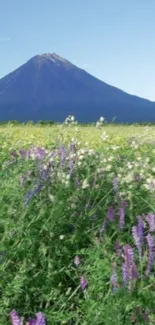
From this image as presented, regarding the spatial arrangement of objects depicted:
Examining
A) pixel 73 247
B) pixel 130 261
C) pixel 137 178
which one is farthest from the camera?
pixel 137 178

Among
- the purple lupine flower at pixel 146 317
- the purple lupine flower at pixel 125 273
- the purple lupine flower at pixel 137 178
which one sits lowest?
the purple lupine flower at pixel 146 317

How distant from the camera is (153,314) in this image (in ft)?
11.8

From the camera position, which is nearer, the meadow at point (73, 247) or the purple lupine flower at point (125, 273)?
the purple lupine flower at point (125, 273)

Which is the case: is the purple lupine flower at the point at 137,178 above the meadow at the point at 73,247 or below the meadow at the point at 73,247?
above

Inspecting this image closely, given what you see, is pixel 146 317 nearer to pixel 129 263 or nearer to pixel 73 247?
pixel 129 263

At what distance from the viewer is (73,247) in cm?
482

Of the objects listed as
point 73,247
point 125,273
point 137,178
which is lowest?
point 73,247

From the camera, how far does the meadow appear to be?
3.55 metres

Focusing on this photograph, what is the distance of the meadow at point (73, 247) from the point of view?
3.55m

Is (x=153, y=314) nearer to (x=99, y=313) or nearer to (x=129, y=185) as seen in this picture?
(x=99, y=313)

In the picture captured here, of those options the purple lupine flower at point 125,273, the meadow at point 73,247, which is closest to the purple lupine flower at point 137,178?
the meadow at point 73,247

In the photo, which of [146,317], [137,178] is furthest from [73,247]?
[146,317]

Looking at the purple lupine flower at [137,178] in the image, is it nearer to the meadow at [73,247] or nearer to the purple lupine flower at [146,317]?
the meadow at [73,247]

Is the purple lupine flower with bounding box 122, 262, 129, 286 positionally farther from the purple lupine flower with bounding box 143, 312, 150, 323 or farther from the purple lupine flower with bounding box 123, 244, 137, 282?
the purple lupine flower with bounding box 143, 312, 150, 323
